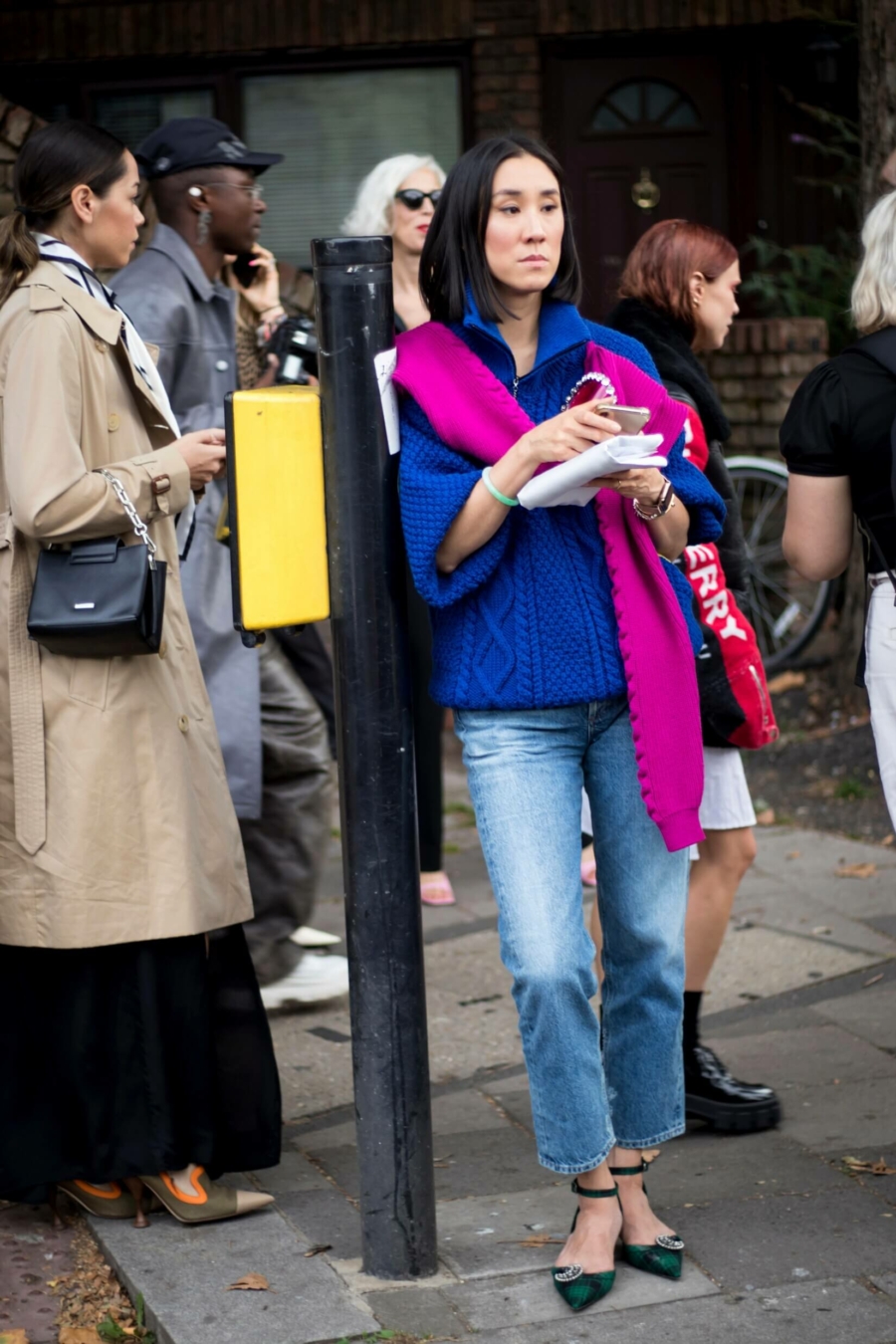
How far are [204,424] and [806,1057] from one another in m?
2.03

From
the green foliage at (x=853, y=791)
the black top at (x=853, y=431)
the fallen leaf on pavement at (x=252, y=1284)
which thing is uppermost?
the black top at (x=853, y=431)

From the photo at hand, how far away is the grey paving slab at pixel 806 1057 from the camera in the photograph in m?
4.04

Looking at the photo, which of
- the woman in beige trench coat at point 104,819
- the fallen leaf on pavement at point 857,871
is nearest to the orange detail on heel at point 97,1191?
the woman in beige trench coat at point 104,819

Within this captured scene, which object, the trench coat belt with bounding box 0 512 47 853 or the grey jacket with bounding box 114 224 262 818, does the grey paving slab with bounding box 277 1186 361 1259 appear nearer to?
the trench coat belt with bounding box 0 512 47 853

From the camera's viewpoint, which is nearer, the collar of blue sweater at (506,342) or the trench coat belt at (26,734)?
the collar of blue sweater at (506,342)

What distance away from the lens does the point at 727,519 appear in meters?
3.65

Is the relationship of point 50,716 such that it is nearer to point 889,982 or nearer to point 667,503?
point 667,503

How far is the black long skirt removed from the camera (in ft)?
10.7

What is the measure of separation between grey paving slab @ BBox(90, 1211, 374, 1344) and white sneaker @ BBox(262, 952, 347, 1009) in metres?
1.23

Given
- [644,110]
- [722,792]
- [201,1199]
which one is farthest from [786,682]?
[201,1199]

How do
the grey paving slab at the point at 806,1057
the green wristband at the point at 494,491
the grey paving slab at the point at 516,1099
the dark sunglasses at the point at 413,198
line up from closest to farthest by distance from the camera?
1. the green wristband at the point at 494,491
2. the grey paving slab at the point at 516,1099
3. the grey paving slab at the point at 806,1057
4. the dark sunglasses at the point at 413,198

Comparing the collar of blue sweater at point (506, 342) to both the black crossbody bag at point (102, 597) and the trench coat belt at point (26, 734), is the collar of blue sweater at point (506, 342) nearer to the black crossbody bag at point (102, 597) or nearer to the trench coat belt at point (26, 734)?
the black crossbody bag at point (102, 597)

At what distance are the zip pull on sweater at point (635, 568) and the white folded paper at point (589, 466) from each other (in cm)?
15

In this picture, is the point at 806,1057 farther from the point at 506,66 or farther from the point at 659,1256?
the point at 506,66
